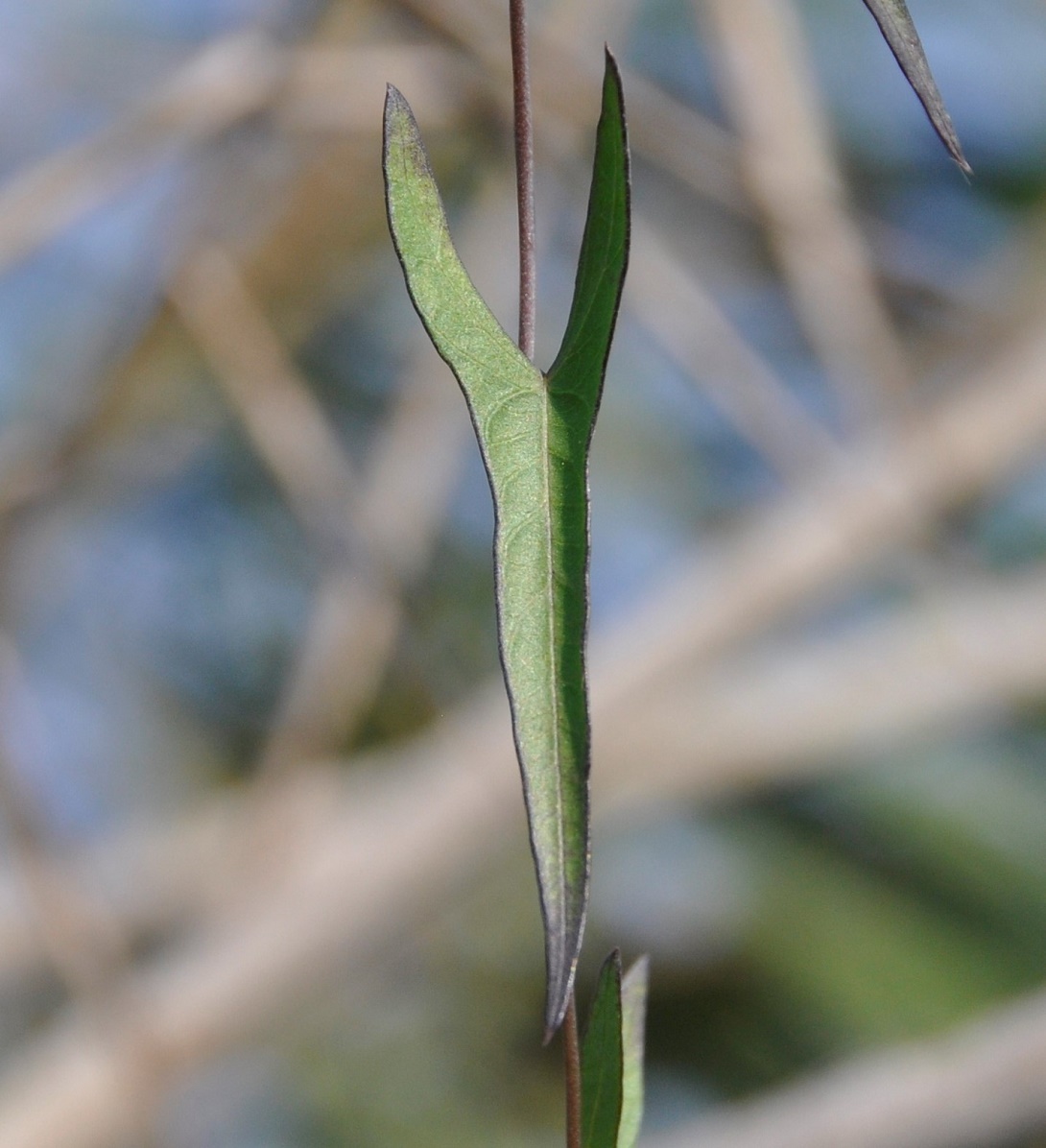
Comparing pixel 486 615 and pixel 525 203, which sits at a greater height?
pixel 486 615

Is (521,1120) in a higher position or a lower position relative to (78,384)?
lower

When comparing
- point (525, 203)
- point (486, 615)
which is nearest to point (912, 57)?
point (525, 203)

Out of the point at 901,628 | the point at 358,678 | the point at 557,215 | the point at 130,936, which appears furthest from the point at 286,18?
the point at 130,936

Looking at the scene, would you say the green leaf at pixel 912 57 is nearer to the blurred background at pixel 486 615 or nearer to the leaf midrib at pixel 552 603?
the leaf midrib at pixel 552 603

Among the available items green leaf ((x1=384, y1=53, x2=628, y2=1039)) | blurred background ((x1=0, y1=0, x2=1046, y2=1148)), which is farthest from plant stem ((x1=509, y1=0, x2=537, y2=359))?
blurred background ((x1=0, y1=0, x2=1046, y2=1148))

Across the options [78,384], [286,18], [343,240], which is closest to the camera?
[286,18]

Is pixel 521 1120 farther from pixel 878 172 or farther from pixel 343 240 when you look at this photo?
pixel 878 172

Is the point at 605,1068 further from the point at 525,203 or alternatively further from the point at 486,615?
the point at 486,615
